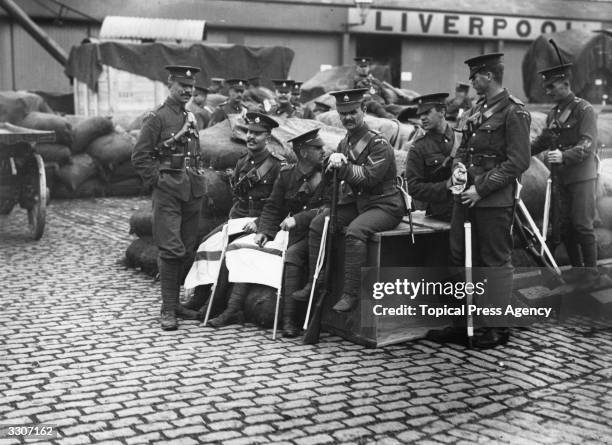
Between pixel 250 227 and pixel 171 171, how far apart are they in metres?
0.81

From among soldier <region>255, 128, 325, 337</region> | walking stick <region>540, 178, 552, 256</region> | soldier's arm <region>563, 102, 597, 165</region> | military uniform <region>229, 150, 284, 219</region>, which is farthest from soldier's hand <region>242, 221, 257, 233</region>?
soldier's arm <region>563, 102, 597, 165</region>

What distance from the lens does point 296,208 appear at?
6852mm

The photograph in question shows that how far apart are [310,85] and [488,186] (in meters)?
12.5

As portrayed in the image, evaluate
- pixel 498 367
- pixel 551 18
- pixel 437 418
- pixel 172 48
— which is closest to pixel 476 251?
pixel 498 367

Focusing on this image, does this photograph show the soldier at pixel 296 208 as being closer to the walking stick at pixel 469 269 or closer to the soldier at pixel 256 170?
the soldier at pixel 256 170

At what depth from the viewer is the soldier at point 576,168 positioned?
710cm

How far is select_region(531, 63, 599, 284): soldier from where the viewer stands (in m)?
7.10

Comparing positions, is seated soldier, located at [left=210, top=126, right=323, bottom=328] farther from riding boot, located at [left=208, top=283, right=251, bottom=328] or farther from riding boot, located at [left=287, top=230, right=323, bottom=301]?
riding boot, located at [left=287, top=230, right=323, bottom=301]

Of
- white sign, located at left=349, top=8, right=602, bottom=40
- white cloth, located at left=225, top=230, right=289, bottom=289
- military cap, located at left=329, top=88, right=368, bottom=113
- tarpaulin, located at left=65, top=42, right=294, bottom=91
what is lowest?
white cloth, located at left=225, top=230, right=289, bottom=289

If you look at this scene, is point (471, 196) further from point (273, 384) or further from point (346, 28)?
point (346, 28)

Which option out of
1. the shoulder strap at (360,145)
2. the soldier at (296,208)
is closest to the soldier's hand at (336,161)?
the shoulder strap at (360,145)

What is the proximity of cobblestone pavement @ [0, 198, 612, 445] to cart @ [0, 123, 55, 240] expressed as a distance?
9.03 ft

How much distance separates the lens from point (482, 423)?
4.62m

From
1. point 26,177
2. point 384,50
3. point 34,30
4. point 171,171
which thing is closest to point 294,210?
point 171,171
